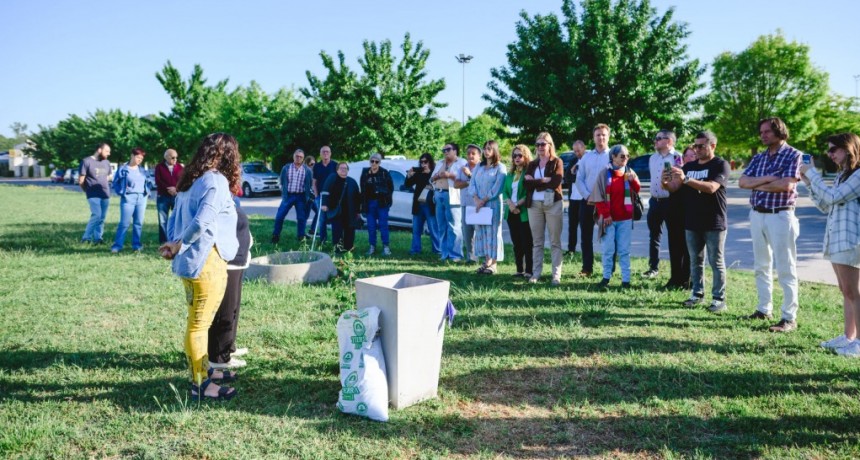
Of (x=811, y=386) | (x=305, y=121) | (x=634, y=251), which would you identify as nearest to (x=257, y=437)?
(x=811, y=386)

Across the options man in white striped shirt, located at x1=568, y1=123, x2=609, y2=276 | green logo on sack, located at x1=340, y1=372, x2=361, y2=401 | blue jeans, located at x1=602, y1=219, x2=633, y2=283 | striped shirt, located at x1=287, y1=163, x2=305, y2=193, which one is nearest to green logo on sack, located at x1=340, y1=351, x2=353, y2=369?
green logo on sack, located at x1=340, y1=372, x2=361, y2=401

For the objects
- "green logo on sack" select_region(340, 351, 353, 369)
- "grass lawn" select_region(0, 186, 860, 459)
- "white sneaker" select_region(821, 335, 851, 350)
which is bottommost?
"grass lawn" select_region(0, 186, 860, 459)

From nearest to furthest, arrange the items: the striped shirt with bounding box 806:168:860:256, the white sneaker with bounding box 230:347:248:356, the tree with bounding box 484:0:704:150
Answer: the striped shirt with bounding box 806:168:860:256 < the white sneaker with bounding box 230:347:248:356 < the tree with bounding box 484:0:704:150

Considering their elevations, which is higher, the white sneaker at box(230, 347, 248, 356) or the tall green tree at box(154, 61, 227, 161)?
the tall green tree at box(154, 61, 227, 161)

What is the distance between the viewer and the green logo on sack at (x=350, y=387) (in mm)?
3568

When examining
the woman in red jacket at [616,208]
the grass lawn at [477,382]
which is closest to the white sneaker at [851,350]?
the grass lawn at [477,382]

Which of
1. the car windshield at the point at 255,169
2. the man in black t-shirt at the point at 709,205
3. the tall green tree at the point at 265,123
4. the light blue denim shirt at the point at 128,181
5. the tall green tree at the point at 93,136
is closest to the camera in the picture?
the man in black t-shirt at the point at 709,205

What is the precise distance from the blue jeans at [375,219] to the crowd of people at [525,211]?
3 cm

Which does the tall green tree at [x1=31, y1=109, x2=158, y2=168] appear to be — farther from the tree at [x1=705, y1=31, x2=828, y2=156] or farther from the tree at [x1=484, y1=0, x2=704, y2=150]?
the tree at [x1=705, y1=31, x2=828, y2=156]

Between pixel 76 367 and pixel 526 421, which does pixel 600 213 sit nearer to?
pixel 526 421

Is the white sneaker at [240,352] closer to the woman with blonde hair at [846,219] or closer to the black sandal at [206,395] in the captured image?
the black sandal at [206,395]

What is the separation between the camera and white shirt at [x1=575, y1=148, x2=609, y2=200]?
7.82 meters

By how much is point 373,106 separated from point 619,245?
23169 mm

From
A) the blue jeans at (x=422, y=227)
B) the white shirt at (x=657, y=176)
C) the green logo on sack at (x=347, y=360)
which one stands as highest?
the white shirt at (x=657, y=176)
